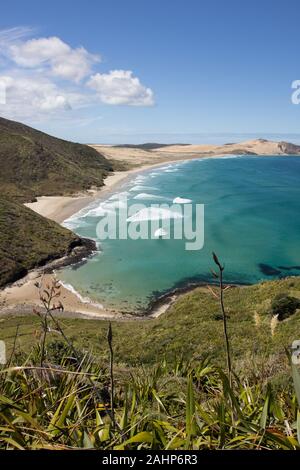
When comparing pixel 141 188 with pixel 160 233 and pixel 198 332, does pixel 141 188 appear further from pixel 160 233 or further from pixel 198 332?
pixel 198 332

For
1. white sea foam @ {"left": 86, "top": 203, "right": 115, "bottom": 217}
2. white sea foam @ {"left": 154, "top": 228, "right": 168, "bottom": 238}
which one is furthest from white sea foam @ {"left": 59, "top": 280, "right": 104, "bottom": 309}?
white sea foam @ {"left": 86, "top": 203, "right": 115, "bottom": 217}

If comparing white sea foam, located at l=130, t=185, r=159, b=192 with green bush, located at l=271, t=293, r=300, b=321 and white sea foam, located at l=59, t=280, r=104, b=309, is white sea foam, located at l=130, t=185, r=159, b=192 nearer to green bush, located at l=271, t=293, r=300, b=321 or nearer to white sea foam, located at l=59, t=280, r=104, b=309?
white sea foam, located at l=59, t=280, r=104, b=309

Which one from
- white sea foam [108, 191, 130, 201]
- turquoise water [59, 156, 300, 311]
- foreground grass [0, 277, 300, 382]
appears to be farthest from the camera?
white sea foam [108, 191, 130, 201]

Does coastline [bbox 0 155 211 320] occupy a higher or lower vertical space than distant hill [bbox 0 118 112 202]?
lower

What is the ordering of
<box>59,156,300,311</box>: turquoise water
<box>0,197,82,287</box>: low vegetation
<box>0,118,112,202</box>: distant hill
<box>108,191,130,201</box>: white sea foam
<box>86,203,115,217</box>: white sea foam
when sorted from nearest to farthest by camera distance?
<box>59,156,300,311</box>: turquoise water → <box>0,197,82,287</box>: low vegetation → <box>86,203,115,217</box>: white sea foam → <box>0,118,112,202</box>: distant hill → <box>108,191,130,201</box>: white sea foam

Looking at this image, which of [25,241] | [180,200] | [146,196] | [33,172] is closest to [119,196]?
[146,196]

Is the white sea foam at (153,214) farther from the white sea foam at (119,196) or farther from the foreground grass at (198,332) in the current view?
the foreground grass at (198,332)
